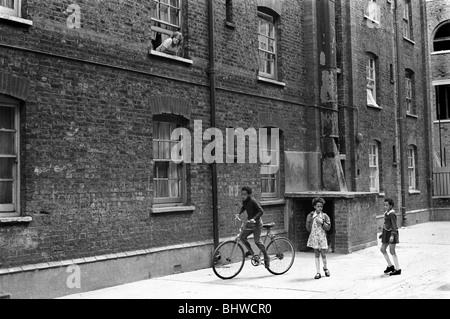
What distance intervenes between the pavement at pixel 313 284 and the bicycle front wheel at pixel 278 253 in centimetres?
19

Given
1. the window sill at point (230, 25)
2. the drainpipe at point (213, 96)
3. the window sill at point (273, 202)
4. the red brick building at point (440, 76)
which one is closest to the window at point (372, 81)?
the window sill at point (273, 202)

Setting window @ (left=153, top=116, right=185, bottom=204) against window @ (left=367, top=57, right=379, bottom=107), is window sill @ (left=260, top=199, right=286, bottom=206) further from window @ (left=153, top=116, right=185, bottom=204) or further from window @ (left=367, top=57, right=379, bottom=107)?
window @ (left=367, top=57, right=379, bottom=107)

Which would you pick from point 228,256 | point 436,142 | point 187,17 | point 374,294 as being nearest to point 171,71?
point 187,17

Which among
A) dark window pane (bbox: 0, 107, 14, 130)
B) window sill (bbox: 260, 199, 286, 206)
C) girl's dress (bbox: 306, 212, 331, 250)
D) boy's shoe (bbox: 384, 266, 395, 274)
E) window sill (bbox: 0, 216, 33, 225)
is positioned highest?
dark window pane (bbox: 0, 107, 14, 130)

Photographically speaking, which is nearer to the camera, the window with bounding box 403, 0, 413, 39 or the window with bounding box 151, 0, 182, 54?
the window with bounding box 151, 0, 182, 54

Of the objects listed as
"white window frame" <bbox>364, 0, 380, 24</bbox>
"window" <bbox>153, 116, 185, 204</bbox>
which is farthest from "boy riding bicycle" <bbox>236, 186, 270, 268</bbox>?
"white window frame" <bbox>364, 0, 380, 24</bbox>

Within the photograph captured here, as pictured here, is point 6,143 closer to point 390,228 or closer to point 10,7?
point 10,7

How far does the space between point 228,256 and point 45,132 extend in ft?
13.0

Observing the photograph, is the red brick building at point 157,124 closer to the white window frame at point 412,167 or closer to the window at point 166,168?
the window at point 166,168

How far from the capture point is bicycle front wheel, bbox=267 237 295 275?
11664mm

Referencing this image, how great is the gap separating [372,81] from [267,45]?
6.77 m

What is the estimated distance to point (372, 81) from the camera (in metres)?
21.1

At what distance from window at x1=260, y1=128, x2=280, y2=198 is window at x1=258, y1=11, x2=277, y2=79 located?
62.6 inches

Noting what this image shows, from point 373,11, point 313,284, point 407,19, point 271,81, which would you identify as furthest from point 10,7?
point 407,19
